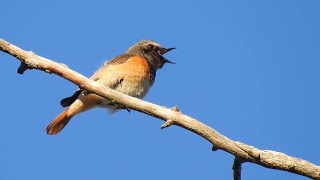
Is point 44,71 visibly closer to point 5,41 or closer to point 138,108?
point 5,41

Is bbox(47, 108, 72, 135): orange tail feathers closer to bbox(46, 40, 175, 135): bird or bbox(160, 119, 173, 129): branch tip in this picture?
bbox(46, 40, 175, 135): bird

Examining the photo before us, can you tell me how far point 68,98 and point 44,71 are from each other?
2905mm

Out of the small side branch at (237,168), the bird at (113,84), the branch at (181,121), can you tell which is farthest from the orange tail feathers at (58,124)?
the small side branch at (237,168)

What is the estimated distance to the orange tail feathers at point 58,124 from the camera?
8.09 meters

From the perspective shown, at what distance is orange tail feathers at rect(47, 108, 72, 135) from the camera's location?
8.09m

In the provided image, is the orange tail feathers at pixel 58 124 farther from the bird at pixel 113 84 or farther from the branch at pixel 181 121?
the branch at pixel 181 121

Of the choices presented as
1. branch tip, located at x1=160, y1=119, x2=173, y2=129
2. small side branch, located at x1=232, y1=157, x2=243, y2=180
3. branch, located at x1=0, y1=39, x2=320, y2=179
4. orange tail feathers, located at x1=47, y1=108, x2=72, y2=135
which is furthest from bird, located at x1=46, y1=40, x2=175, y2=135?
small side branch, located at x1=232, y1=157, x2=243, y2=180

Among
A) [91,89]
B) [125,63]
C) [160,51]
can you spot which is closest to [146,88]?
[125,63]

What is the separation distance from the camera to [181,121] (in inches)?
183

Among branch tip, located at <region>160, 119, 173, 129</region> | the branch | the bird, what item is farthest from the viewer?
the bird

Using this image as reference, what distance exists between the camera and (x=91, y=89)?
5.07 metres

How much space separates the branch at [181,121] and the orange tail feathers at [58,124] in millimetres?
3072

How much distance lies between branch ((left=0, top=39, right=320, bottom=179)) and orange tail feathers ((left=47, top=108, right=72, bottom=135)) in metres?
3.07

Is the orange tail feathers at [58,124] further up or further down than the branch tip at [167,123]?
further up
